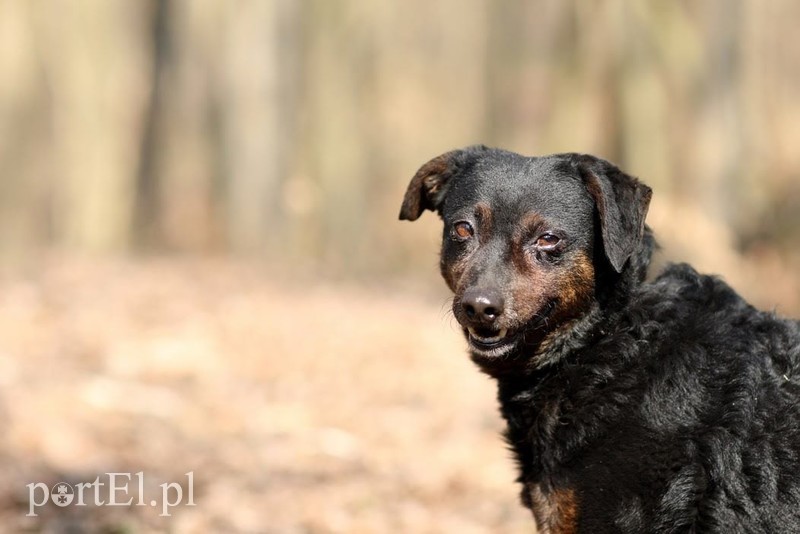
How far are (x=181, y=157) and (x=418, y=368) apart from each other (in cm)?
922

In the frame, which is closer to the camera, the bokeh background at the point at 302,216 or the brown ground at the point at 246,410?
the brown ground at the point at 246,410

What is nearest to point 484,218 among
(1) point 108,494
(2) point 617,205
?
(2) point 617,205

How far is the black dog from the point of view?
174 inches

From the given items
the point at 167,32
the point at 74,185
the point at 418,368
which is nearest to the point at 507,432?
the point at 418,368

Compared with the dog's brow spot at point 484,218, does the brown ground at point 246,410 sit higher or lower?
higher

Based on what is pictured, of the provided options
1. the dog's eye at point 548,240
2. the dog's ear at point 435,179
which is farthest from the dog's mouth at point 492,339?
the dog's ear at point 435,179

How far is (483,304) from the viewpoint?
491cm

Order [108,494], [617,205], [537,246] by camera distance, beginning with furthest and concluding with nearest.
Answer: [108,494]
[537,246]
[617,205]

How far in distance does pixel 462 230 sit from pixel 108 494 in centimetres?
347

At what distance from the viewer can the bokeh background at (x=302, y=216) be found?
8.23 metres

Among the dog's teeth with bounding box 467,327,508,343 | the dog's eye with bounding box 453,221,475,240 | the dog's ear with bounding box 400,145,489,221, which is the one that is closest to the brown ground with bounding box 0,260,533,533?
the dog's teeth with bounding box 467,327,508,343

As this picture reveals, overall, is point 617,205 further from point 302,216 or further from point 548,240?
point 302,216

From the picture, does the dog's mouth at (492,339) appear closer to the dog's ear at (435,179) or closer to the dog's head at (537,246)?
the dog's head at (537,246)

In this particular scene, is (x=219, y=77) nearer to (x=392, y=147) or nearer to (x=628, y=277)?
(x=392, y=147)
